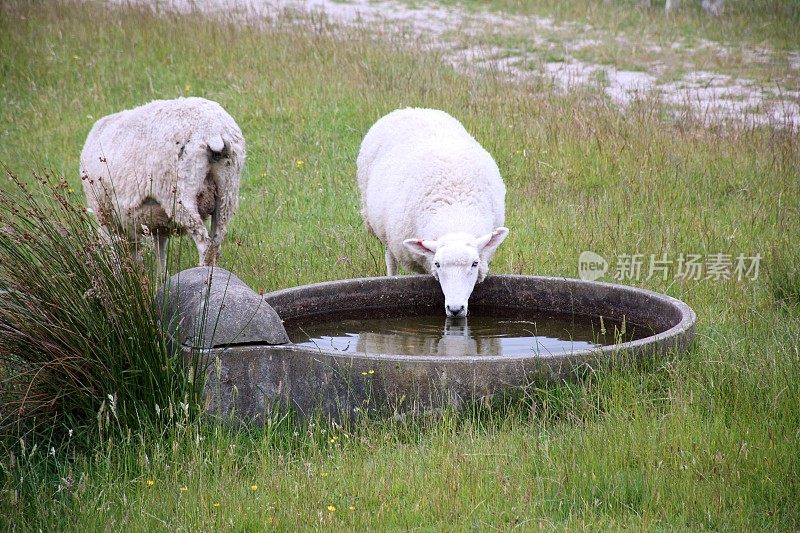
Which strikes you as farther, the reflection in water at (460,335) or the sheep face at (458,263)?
the sheep face at (458,263)

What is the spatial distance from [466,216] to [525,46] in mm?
10081

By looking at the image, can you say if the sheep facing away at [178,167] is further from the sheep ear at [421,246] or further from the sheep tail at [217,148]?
the sheep ear at [421,246]

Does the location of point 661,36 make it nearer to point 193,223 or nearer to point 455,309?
point 193,223

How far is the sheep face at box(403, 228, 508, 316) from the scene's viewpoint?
5.89 metres

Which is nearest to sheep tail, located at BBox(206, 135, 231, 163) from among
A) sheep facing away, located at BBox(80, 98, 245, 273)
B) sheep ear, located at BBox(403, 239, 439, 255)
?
sheep facing away, located at BBox(80, 98, 245, 273)

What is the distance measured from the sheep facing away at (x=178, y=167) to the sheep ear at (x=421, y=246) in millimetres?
1599

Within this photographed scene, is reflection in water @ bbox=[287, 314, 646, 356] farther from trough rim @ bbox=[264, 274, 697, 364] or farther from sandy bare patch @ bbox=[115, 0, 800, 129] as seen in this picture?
sandy bare patch @ bbox=[115, 0, 800, 129]

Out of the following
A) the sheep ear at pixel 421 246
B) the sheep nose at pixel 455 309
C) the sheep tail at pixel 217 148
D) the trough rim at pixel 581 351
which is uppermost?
the sheep tail at pixel 217 148

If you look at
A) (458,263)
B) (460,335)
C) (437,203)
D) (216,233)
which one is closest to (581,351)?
(460,335)

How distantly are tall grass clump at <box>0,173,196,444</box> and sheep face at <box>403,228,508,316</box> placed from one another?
201 centimetres

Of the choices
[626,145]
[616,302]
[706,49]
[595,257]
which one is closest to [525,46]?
[706,49]

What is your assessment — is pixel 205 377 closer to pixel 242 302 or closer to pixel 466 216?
pixel 242 302

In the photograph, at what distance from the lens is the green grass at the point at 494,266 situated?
3713 millimetres

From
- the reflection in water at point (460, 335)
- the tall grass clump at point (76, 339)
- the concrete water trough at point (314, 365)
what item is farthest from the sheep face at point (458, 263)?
the tall grass clump at point (76, 339)
